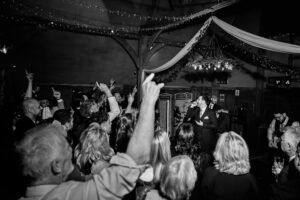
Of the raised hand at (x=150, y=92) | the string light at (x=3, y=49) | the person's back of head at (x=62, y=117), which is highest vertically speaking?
the string light at (x=3, y=49)

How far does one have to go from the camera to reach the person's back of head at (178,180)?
154cm

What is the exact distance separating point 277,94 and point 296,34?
2.03m

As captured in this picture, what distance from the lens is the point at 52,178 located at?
0.98m

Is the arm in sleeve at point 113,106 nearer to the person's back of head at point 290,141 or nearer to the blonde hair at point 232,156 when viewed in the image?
the blonde hair at point 232,156

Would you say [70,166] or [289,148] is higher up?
[70,166]

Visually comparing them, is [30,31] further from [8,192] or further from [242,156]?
[242,156]

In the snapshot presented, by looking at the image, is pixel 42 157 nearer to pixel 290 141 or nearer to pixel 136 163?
pixel 136 163

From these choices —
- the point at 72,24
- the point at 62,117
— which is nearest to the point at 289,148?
the point at 62,117

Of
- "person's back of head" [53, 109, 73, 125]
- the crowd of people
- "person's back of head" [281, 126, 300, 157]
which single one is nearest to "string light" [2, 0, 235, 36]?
the crowd of people

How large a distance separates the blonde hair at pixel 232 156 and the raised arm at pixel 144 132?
1.30 m

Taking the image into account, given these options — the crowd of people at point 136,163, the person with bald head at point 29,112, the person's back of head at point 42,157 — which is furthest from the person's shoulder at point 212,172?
the person with bald head at point 29,112

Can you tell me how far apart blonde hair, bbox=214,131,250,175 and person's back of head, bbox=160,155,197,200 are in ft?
1.55

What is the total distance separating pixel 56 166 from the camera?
3.18ft

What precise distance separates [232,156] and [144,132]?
1363mm
